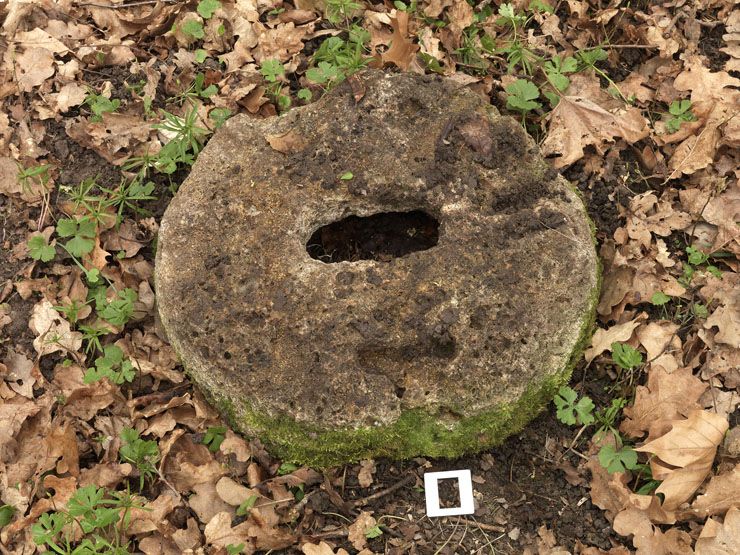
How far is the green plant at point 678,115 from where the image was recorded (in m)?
4.08

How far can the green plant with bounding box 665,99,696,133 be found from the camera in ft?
13.4

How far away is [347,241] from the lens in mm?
3801

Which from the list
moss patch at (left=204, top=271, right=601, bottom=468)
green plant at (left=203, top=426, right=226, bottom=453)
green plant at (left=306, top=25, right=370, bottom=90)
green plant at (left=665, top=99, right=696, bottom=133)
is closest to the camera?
moss patch at (left=204, top=271, right=601, bottom=468)

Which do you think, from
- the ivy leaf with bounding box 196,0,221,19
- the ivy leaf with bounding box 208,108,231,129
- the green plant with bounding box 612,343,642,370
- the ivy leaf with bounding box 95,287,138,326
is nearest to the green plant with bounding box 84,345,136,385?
the ivy leaf with bounding box 95,287,138,326

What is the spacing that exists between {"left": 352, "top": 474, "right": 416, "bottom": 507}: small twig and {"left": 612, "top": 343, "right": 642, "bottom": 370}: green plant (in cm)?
114

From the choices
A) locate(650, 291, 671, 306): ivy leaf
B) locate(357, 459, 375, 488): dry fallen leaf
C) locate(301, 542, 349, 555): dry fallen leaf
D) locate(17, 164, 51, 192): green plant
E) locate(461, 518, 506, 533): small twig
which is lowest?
locate(461, 518, 506, 533): small twig

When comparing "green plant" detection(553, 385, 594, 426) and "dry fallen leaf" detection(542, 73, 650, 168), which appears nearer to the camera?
"green plant" detection(553, 385, 594, 426)

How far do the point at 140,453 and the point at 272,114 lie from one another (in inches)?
85.1

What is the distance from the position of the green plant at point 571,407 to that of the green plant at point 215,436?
1.62 metres

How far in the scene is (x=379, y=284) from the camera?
319 centimetres

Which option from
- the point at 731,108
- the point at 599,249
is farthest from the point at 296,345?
the point at 731,108

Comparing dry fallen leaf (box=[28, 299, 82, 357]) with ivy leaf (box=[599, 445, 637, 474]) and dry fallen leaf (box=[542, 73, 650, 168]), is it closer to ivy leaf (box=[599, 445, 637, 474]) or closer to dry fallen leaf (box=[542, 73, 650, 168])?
ivy leaf (box=[599, 445, 637, 474])

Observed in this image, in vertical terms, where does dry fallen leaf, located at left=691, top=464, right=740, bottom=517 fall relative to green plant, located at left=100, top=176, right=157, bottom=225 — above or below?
below

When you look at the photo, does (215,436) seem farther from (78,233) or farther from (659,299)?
(659,299)
